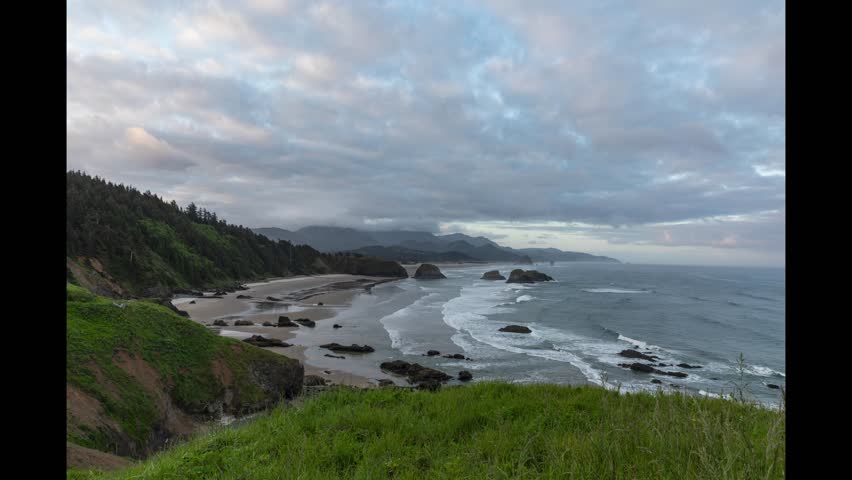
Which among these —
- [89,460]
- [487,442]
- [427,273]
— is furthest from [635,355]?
[427,273]

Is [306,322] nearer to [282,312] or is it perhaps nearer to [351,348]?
[282,312]

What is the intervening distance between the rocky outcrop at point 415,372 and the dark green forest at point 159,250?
120 feet

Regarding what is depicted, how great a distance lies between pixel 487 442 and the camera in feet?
17.7

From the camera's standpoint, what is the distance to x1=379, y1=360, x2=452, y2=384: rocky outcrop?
2053 cm

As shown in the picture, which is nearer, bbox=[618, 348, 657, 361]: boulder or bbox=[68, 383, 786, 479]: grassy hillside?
bbox=[68, 383, 786, 479]: grassy hillside

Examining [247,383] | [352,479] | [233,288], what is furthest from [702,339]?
[233,288]

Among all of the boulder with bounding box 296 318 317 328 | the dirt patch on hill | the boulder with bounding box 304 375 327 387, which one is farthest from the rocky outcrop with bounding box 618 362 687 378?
the boulder with bounding box 296 318 317 328

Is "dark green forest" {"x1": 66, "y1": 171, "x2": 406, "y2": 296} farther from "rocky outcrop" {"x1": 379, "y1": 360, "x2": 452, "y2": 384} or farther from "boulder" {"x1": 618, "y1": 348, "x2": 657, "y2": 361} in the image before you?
"boulder" {"x1": 618, "y1": 348, "x2": 657, "y2": 361}

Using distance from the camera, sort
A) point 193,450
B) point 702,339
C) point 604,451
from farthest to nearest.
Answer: point 702,339
point 193,450
point 604,451

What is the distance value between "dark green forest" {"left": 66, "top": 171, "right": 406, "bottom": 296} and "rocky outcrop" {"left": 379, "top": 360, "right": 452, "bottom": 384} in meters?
36.6

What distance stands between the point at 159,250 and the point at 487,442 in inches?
3255
